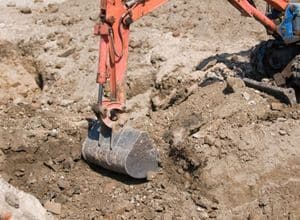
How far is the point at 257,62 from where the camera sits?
940cm

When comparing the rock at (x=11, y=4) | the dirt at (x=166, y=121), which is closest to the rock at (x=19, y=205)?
the dirt at (x=166, y=121)

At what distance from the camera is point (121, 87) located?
7.58 meters

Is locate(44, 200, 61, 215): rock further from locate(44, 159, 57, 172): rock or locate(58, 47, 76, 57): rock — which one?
locate(58, 47, 76, 57): rock

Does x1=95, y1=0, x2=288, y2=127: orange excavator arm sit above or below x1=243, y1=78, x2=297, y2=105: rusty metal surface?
above

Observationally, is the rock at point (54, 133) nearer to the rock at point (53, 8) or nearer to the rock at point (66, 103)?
the rock at point (66, 103)

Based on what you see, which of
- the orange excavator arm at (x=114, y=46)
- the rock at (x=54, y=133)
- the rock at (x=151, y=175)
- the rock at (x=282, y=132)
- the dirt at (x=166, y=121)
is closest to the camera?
the dirt at (x=166, y=121)

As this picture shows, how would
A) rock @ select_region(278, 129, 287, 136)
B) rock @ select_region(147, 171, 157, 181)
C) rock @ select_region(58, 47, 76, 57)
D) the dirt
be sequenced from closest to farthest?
the dirt
rock @ select_region(278, 129, 287, 136)
rock @ select_region(147, 171, 157, 181)
rock @ select_region(58, 47, 76, 57)

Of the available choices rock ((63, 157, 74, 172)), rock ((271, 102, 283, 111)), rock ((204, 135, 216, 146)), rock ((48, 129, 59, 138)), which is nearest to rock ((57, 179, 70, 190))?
rock ((63, 157, 74, 172))

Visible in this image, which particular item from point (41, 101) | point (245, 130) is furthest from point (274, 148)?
point (41, 101)

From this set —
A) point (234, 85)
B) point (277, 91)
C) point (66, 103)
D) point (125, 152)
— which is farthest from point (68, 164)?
point (277, 91)

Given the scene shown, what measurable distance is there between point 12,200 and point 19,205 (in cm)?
10

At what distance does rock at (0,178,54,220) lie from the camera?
652 centimetres

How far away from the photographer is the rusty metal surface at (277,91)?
8203 mm

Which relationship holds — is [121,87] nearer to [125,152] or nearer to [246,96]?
[125,152]
